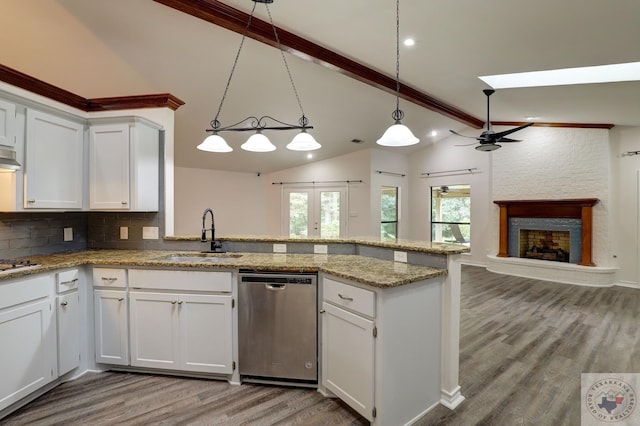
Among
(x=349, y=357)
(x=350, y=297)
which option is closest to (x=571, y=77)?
(x=350, y=297)

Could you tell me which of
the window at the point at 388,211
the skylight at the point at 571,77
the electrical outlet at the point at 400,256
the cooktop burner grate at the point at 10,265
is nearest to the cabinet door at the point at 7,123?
the cooktop burner grate at the point at 10,265

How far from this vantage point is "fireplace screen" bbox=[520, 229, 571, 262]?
590 centimetres

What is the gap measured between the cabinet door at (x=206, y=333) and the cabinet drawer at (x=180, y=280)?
7 centimetres

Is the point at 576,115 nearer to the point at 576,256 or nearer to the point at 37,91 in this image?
the point at 576,256

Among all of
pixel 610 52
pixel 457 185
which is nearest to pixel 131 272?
pixel 610 52

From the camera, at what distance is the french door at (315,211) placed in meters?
7.59

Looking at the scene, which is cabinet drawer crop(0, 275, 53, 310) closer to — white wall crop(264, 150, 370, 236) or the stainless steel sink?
the stainless steel sink

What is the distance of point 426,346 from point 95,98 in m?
3.62

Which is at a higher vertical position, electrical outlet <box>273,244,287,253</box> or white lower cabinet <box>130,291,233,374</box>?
electrical outlet <box>273,244,287,253</box>

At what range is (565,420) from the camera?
1896mm

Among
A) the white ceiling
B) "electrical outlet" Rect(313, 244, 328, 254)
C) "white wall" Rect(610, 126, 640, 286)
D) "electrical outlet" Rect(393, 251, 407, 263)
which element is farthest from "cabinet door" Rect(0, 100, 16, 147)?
"white wall" Rect(610, 126, 640, 286)

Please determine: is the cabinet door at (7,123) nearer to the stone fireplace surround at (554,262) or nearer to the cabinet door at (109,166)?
the cabinet door at (109,166)

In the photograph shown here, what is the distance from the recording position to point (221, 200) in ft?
24.5

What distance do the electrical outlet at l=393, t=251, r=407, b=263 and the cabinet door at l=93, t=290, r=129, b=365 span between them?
7.11 feet
